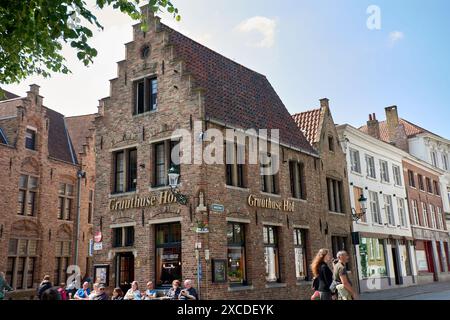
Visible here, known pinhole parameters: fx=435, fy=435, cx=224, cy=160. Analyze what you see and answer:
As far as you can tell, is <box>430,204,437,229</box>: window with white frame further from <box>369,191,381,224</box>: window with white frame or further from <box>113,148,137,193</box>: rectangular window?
<box>113,148,137,193</box>: rectangular window

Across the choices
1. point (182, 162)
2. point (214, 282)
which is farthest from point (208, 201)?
point (214, 282)

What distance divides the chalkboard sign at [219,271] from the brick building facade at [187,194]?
0.11 feet

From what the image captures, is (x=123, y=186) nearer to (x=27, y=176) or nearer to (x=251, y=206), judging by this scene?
(x=251, y=206)

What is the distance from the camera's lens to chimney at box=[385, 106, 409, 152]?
36.9m

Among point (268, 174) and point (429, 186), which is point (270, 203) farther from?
point (429, 186)

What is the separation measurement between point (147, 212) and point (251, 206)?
12.8 ft

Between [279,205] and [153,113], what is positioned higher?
[153,113]

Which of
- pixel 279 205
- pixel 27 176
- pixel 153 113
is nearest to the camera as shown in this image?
pixel 153 113

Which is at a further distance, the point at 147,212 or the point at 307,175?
the point at 307,175

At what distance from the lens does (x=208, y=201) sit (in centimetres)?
1466

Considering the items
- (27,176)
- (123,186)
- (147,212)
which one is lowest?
(147,212)

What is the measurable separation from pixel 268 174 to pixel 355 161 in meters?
10.1

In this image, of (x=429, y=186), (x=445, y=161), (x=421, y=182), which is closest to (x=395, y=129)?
(x=421, y=182)
